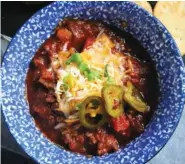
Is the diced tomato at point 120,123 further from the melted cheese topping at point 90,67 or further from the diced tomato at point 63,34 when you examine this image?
the diced tomato at point 63,34

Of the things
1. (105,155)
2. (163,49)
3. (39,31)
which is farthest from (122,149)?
(39,31)

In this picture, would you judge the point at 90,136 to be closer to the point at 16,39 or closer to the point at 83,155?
the point at 83,155

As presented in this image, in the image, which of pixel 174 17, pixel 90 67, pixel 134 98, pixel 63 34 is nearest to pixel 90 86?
pixel 90 67

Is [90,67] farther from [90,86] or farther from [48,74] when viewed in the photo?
[48,74]

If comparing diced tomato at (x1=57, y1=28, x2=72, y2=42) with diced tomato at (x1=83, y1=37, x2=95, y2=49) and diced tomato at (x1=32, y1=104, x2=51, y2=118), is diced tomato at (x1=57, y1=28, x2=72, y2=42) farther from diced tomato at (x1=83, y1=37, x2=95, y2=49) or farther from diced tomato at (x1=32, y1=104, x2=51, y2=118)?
diced tomato at (x1=32, y1=104, x2=51, y2=118)

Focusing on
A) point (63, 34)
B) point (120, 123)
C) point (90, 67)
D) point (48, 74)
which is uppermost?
point (63, 34)

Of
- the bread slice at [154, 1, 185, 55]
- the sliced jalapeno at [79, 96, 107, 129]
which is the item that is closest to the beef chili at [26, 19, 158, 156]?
the sliced jalapeno at [79, 96, 107, 129]

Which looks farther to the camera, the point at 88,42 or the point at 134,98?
the point at 88,42
